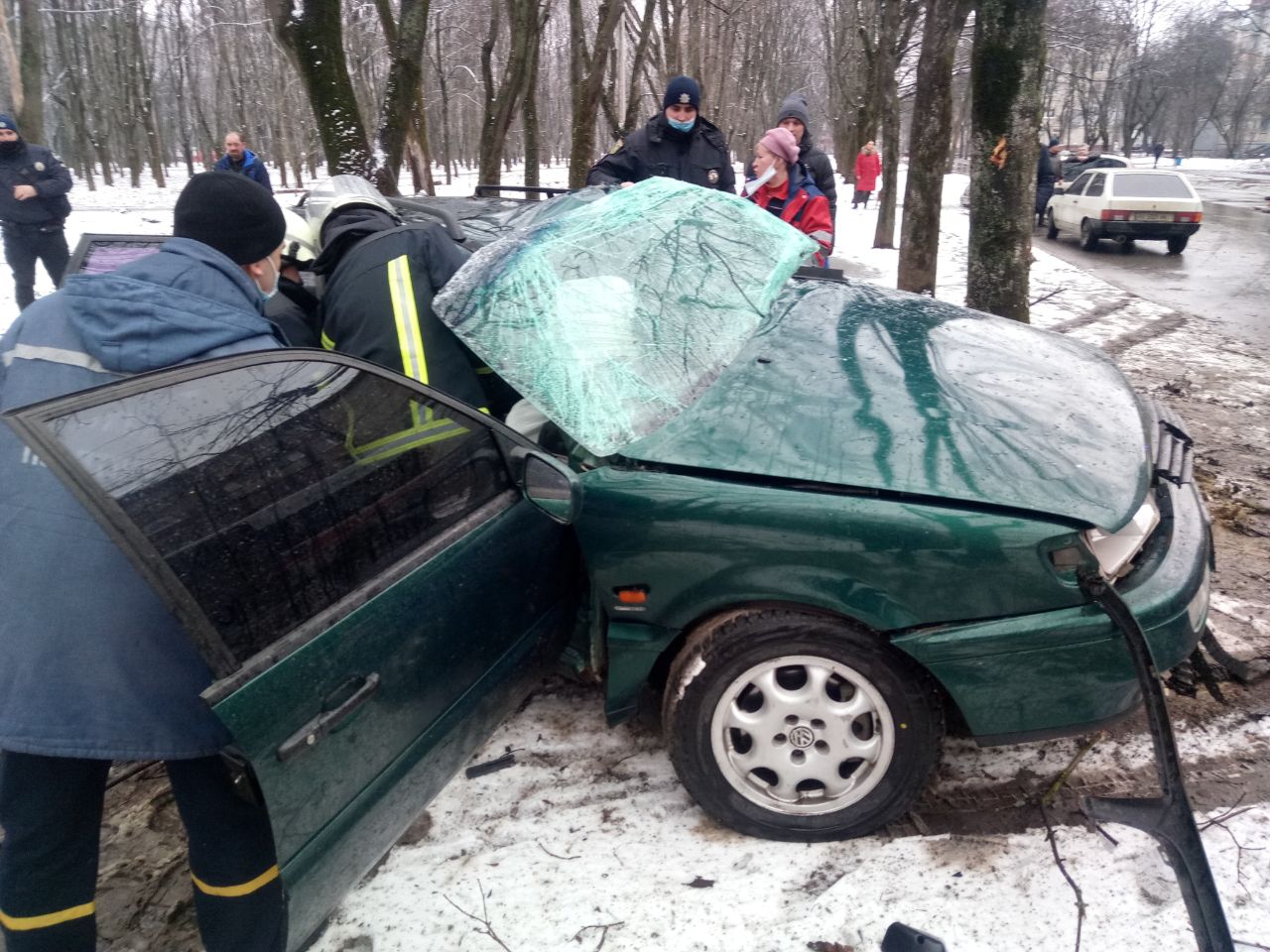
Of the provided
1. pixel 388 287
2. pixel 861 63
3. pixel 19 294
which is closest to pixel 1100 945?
pixel 388 287

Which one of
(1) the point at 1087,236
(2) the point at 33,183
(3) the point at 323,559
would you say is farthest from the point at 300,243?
(1) the point at 1087,236

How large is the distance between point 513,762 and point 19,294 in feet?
26.3

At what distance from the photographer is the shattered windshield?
2.53m

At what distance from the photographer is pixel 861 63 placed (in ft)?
84.0

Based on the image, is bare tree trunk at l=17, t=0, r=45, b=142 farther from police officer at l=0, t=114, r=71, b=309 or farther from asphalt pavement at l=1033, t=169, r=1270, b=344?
asphalt pavement at l=1033, t=169, r=1270, b=344

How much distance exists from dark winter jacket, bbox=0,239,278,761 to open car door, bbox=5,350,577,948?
11 centimetres

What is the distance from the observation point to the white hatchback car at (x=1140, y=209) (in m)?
14.2

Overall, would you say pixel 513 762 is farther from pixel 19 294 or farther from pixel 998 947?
pixel 19 294

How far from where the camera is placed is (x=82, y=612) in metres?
1.61

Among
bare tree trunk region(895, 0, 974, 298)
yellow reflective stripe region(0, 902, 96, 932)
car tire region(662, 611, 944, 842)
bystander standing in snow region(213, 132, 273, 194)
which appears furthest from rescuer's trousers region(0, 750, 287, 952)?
bystander standing in snow region(213, 132, 273, 194)

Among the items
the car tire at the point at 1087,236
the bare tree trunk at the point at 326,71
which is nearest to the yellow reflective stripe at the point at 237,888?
the bare tree trunk at the point at 326,71

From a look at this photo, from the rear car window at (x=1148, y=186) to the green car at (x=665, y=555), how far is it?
1432cm

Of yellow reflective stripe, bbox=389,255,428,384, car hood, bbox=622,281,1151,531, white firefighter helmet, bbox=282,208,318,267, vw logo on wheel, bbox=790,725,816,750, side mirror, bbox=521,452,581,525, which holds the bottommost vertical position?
vw logo on wheel, bbox=790,725,816,750

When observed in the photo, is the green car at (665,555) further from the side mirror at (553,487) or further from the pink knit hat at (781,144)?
the pink knit hat at (781,144)
